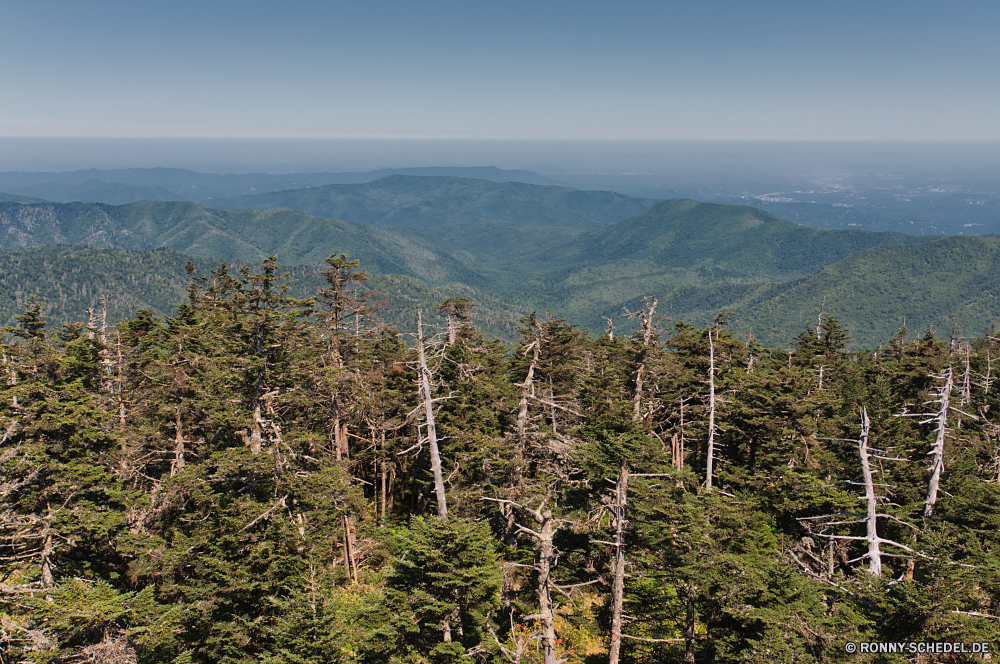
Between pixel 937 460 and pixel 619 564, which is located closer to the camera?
pixel 619 564

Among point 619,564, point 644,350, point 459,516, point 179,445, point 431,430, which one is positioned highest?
point 644,350

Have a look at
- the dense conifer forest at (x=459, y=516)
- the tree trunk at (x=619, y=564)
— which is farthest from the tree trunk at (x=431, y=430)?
the tree trunk at (x=619, y=564)

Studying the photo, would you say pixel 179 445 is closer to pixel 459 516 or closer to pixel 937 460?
pixel 459 516

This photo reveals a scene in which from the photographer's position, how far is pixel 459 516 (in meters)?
21.9

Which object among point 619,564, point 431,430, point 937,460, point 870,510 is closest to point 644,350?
point 870,510

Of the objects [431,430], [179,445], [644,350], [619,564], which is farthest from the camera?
[644,350]

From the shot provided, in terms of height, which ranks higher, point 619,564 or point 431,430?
point 431,430

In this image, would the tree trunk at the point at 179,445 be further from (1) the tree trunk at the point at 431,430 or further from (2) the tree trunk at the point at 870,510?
(2) the tree trunk at the point at 870,510

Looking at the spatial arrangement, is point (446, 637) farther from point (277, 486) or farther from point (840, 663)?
point (840, 663)

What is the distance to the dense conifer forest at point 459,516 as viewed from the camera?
16.0 m

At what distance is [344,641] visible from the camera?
1586 centimetres

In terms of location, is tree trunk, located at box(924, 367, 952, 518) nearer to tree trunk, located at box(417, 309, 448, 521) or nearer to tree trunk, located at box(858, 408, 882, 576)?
tree trunk, located at box(858, 408, 882, 576)

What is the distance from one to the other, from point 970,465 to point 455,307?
32738 millimetres

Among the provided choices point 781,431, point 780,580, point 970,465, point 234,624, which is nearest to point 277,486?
point 234,624
